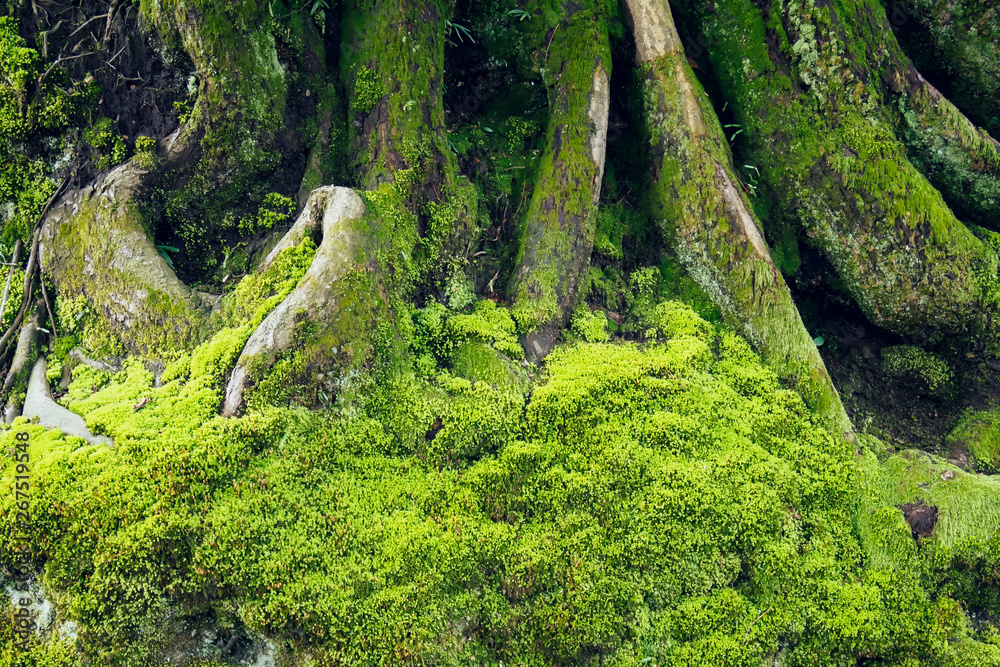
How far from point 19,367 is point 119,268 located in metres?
0.90

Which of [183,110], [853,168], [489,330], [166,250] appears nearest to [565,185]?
[489,330]

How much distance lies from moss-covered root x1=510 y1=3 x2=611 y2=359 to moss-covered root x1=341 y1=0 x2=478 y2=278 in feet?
1.99

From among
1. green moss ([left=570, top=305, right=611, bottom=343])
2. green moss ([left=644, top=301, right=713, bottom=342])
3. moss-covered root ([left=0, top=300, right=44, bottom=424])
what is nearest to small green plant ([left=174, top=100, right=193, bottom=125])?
moss-covered root ([left=0, top=300, right=44, bottom=424])

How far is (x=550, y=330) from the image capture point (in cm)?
473

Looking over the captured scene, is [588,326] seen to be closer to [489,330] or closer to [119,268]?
[489,330]

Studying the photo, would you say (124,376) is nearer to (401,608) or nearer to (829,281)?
(401,608)

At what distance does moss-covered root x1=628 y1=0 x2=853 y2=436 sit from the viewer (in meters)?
4.79

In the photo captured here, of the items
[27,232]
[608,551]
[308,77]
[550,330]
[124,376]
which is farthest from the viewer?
[308,77]

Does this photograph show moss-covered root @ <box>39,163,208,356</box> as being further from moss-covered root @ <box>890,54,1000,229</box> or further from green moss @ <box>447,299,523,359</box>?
moss-covered root @ <box>890,54,1000,229</box>

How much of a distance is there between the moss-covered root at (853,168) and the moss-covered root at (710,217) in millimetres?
568

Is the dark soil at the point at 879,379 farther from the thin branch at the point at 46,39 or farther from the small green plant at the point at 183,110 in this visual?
the thin branch at the point at 46,39

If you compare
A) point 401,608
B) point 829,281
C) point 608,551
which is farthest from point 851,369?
point 401,608

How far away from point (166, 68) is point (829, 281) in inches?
231

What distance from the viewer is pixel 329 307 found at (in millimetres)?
3896
